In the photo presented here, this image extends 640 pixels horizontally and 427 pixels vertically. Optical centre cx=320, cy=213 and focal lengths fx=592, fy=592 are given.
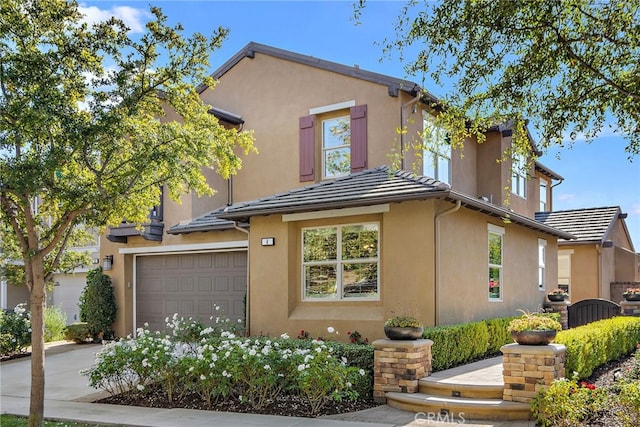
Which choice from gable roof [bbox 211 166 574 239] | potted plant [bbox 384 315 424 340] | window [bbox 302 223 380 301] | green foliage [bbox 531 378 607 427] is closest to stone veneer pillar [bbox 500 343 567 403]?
green foliage [bbox 531 378 607 427]

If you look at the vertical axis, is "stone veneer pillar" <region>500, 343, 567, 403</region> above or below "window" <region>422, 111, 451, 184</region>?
below

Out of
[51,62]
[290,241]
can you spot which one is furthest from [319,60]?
[51,62]

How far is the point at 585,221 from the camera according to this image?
2169cm

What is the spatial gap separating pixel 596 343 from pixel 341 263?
4989 millimetres

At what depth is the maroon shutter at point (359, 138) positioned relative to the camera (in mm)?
14109

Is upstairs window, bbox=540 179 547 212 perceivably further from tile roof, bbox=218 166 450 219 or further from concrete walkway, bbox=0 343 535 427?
concrete walkway, bbox=0 343 535 427

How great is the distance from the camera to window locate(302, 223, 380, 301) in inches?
477

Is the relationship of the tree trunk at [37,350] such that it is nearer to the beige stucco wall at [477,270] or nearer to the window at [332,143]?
the beige stucco wall at [477,270]

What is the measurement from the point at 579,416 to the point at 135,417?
634 centimetres

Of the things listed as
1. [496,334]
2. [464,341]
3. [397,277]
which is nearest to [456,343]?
[464,341]

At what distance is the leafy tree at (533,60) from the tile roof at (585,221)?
527 inches

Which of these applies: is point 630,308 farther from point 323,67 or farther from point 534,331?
point 323,67

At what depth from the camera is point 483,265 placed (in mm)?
13172

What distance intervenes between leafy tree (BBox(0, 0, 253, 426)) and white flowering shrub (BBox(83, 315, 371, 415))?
2.48 m
